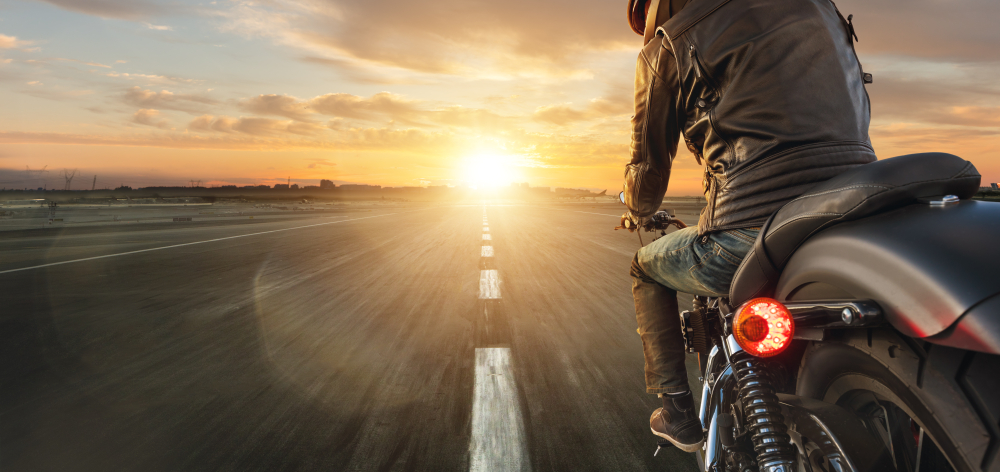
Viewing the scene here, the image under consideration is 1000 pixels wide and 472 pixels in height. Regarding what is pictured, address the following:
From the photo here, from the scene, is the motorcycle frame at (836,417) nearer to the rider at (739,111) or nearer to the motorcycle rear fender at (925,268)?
the motorcycle rear fender at (925,268)

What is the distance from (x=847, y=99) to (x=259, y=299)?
20.8 feet

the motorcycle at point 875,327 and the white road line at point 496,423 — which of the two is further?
the white road line at point 496,423

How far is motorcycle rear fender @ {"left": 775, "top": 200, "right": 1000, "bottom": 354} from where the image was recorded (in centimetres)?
103

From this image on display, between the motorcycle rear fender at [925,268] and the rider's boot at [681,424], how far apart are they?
42.2 inches

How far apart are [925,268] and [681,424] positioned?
1487 millimetres

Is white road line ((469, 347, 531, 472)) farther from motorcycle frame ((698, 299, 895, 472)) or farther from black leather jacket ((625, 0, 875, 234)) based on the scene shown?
black leather jacket ((625, 0, 875, 234))

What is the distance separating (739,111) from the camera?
1878 mm

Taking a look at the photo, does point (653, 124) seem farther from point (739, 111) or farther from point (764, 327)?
point (764, 327)

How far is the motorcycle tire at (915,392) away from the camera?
1.06m

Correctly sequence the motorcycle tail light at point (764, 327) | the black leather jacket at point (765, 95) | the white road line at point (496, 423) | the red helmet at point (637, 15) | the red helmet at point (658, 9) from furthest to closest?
the white road line at point (496, 423), the red helmet at point (637, 15), the red helmet at point (658, 9), the black leather jacket at point (765, 95), the motorcycle tail light at point (764, 327)

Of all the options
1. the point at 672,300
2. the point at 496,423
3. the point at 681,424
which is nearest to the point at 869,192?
the point at 672,300

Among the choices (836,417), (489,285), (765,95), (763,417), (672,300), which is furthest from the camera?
(489,285)

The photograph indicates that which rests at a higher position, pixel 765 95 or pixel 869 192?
pixel 765 95

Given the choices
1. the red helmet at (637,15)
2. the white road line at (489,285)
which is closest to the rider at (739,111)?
the red helmet at (637,15)
